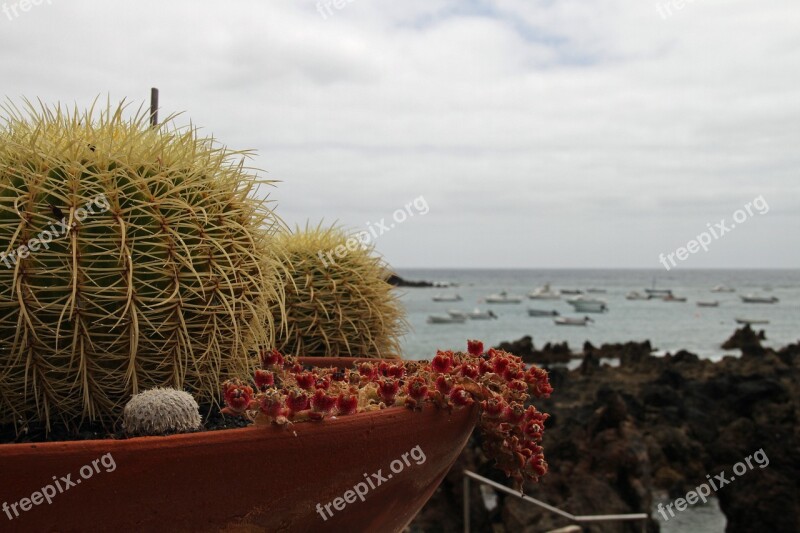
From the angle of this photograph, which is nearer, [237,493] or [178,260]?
[237,493]

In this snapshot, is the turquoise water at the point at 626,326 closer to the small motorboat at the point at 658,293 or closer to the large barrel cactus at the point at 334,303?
the small motorboat at the point at 658,293

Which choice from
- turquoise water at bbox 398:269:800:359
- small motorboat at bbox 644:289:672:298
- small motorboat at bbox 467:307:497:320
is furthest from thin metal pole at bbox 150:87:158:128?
small motorboat at bbox 644:289:672:298

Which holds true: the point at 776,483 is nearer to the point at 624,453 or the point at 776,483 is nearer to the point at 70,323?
the point at 624,453

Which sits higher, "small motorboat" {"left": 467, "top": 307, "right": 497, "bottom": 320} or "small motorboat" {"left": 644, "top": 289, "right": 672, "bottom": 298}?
"small motorboat" {"left": 644, "top": 289, "right": 672, "bottom": 298}

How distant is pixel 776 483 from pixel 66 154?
945cm

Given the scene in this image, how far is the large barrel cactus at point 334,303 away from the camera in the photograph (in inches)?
122

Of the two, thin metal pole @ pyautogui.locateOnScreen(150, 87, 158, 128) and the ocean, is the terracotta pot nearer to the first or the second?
thin metal pole @ pyautogui.locateOnScreen(150, 87, 158, 128)

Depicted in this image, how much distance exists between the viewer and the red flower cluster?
1526 mm

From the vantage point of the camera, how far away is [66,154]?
1.77 meters

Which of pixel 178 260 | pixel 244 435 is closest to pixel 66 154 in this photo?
pixel 178 260

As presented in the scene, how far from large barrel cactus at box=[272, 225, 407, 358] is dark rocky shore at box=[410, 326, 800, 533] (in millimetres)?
4441

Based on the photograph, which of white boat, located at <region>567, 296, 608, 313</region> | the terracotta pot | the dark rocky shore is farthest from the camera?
white boat, located at <region>567, 296, 608, 313</region>

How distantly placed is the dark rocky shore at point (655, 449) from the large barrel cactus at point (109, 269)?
5884 mm

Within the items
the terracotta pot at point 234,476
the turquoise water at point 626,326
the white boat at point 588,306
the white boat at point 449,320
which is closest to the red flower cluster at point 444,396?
the terracotta pot at point 234,476
